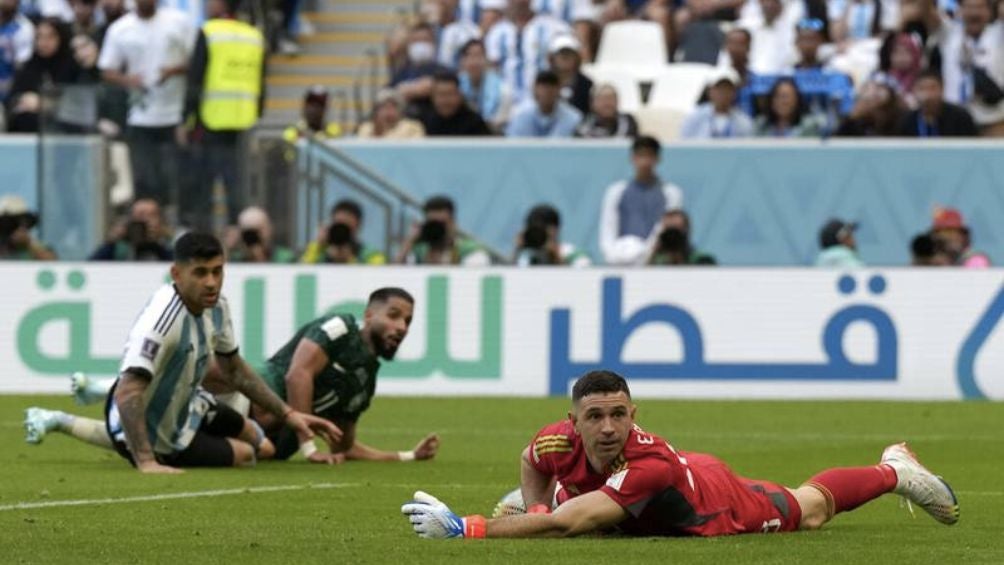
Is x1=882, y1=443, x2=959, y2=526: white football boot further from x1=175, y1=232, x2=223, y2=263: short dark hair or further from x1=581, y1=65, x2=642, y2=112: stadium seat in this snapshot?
x1=581, y1=65, x2=642, y2=112: stadium seat

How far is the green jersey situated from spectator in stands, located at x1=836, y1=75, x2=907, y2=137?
11.2 metres

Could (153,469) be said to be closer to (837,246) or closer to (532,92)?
(837,246)

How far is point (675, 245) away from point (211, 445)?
8.95 meters

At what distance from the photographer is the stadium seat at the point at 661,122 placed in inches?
1050

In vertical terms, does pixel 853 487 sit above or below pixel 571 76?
below

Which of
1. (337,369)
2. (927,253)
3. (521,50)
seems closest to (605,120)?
(521,50)

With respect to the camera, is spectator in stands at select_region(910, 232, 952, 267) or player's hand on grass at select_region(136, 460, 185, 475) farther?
spectator in stands at select_region(910, 232, 952, 267)

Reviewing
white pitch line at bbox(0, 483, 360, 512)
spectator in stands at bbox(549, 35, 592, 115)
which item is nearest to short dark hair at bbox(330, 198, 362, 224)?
spectator in stands at bbox(549, 35, 592, 115)

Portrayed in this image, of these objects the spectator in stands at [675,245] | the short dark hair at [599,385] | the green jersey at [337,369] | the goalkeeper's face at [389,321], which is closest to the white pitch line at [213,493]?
the goalkeeper's face at [389,321]

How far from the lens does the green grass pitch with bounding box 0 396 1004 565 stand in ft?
31.4

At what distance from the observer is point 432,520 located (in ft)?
32.1

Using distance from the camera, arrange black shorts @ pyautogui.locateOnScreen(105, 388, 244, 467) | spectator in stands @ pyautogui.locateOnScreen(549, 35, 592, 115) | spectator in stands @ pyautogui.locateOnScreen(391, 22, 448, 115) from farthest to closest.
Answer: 1. spectator in stands @ pyautogui.locateOnScreen(391, 22, 448, 115)
2. spectator in stands @ pyautogui.locateOnScreen(549, 35, 592, 115)
3. black shorts @ pyautogui.locateOnScreen(105, 388, 244, 467)

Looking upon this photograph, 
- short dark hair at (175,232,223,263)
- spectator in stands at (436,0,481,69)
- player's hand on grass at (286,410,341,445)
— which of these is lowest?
player's hand on grass at (286,410,341,445)

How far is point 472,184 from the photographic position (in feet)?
83.6
